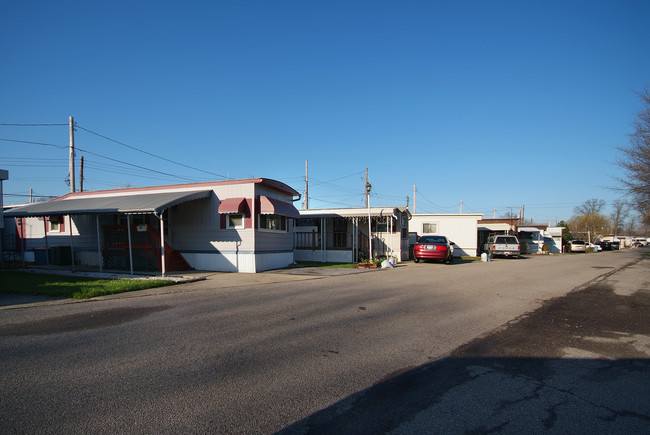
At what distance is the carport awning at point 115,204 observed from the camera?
45.8ft

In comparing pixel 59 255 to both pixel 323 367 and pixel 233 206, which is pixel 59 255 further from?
pixel 323 367

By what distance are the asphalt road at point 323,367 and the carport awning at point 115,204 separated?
5.40m

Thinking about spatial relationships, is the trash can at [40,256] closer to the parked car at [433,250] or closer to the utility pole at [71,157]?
the utility pole at [71,157]

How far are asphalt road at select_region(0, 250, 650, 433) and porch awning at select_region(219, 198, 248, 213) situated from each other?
659 cm

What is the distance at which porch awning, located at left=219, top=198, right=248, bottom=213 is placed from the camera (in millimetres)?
15586

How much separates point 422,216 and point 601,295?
2107 cm

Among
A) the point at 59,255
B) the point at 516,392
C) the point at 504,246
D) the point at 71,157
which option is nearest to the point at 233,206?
the point at 59,255

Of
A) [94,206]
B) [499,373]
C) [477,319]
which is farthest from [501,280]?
[94,206]

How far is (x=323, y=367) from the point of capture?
4.85 m

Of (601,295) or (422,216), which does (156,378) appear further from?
(422,216)

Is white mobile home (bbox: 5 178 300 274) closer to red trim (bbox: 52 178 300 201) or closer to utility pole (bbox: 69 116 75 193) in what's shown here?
red trim (bbox: 52 178 300 201)

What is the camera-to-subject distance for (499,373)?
4711mm

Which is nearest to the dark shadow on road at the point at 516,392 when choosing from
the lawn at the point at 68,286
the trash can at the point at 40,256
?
the lawn at the point at 68,286

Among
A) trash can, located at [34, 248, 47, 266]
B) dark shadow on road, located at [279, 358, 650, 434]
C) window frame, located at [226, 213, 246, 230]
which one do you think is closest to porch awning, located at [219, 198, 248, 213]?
window frame, located at [226, 213, 246, 230]
